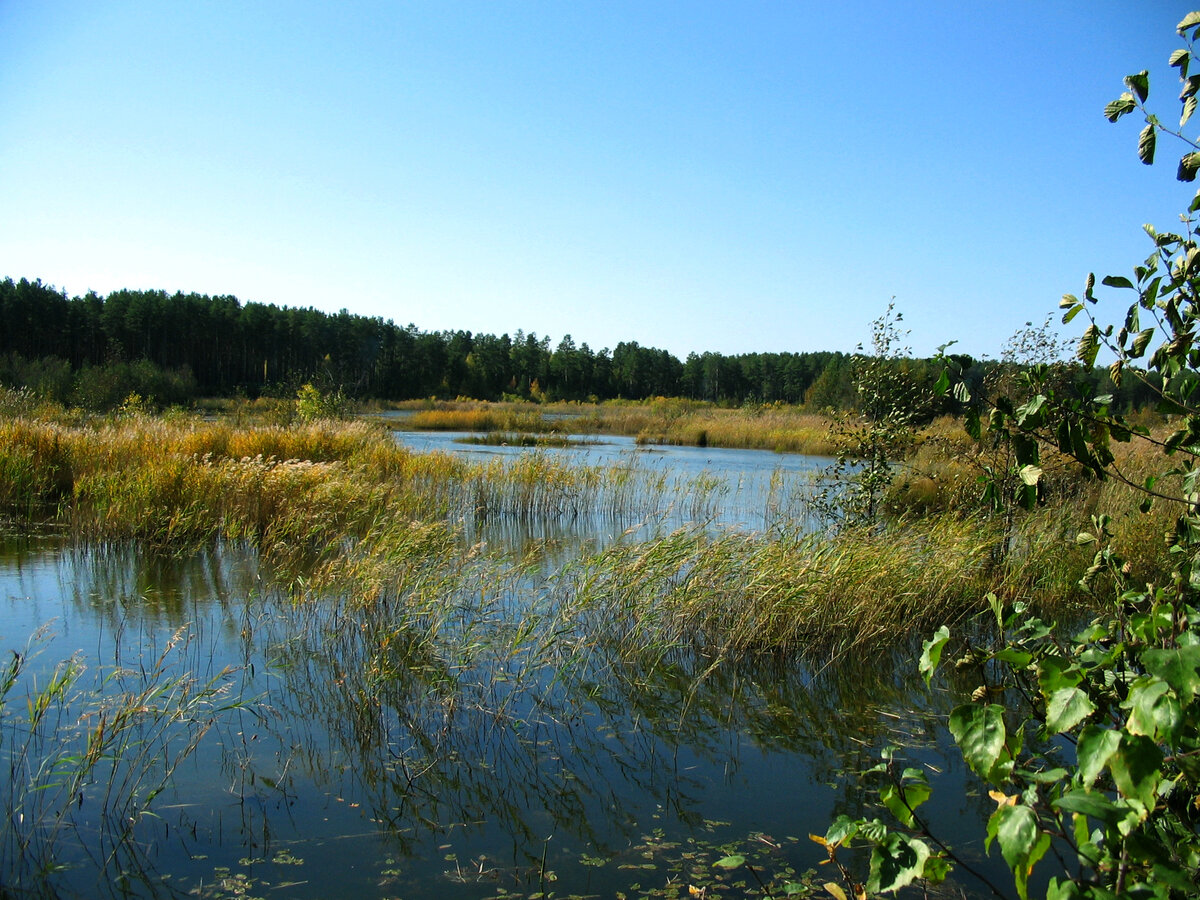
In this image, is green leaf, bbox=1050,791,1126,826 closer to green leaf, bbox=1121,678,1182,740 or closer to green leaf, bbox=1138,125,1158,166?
green leaf, bbox=1121,678,1182,740

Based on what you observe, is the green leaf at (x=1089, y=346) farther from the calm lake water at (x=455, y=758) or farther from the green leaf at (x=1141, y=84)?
the calm lake water at (x=455, y=758)

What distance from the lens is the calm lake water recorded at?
10.6 ft

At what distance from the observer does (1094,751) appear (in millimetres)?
1329

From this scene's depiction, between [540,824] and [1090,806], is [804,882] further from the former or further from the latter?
[1090,806]

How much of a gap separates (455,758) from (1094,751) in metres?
3.44

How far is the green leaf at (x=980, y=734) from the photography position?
149 centimetres

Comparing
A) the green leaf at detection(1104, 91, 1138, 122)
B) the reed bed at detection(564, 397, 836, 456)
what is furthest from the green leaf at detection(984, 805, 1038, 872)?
the reed bed at detection(564, 397, 836, 456)

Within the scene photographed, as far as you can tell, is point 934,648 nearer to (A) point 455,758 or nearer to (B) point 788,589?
(A) point 455,758

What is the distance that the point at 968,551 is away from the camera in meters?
7.41

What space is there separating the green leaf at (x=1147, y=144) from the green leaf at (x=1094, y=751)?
1351 mm

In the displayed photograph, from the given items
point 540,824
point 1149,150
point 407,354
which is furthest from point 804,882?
point 407,354

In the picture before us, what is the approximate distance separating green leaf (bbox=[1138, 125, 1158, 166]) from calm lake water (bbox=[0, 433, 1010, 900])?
262cm

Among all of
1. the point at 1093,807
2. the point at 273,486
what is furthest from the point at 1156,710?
the point at 273,486

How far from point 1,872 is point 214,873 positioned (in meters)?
0.74
